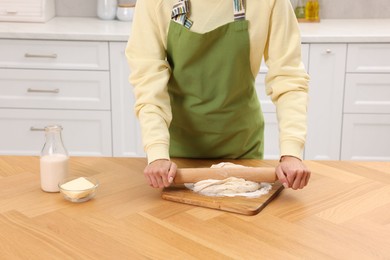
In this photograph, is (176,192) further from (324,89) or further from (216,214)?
(324,89)

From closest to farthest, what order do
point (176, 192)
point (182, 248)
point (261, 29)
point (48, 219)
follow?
point (182, 248)
point (48, 219)
point (176, 192)
point (261, 29)

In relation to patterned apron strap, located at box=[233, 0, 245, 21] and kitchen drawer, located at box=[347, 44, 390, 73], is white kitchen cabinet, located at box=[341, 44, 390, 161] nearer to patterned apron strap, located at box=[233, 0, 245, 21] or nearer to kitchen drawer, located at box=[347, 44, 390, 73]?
kitchen drawer, located at box=[347, 44, 390, 73]

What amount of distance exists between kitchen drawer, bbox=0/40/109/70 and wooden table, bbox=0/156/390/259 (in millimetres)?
1508

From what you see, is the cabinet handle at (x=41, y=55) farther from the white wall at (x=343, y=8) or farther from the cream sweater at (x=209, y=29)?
the cream sweater at (x=209, y=29)

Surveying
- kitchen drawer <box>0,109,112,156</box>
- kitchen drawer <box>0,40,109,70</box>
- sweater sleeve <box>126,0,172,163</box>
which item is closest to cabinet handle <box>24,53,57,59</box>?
kitchen drawer <box>0,40,109,70</box>

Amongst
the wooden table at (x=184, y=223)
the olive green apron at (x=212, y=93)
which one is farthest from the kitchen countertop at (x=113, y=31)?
the wooden table at (x=184, y=223)

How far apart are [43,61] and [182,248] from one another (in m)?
2.07

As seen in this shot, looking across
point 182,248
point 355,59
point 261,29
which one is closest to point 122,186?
point 182,248

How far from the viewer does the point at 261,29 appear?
1.61 metres

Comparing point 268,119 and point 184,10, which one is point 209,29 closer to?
point 184,10

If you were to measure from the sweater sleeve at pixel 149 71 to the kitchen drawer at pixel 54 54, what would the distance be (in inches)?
56.3

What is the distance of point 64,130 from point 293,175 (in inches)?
75.8

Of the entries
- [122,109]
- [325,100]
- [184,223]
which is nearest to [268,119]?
[325,100]

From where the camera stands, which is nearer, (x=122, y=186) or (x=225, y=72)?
(x=122, y=186)
